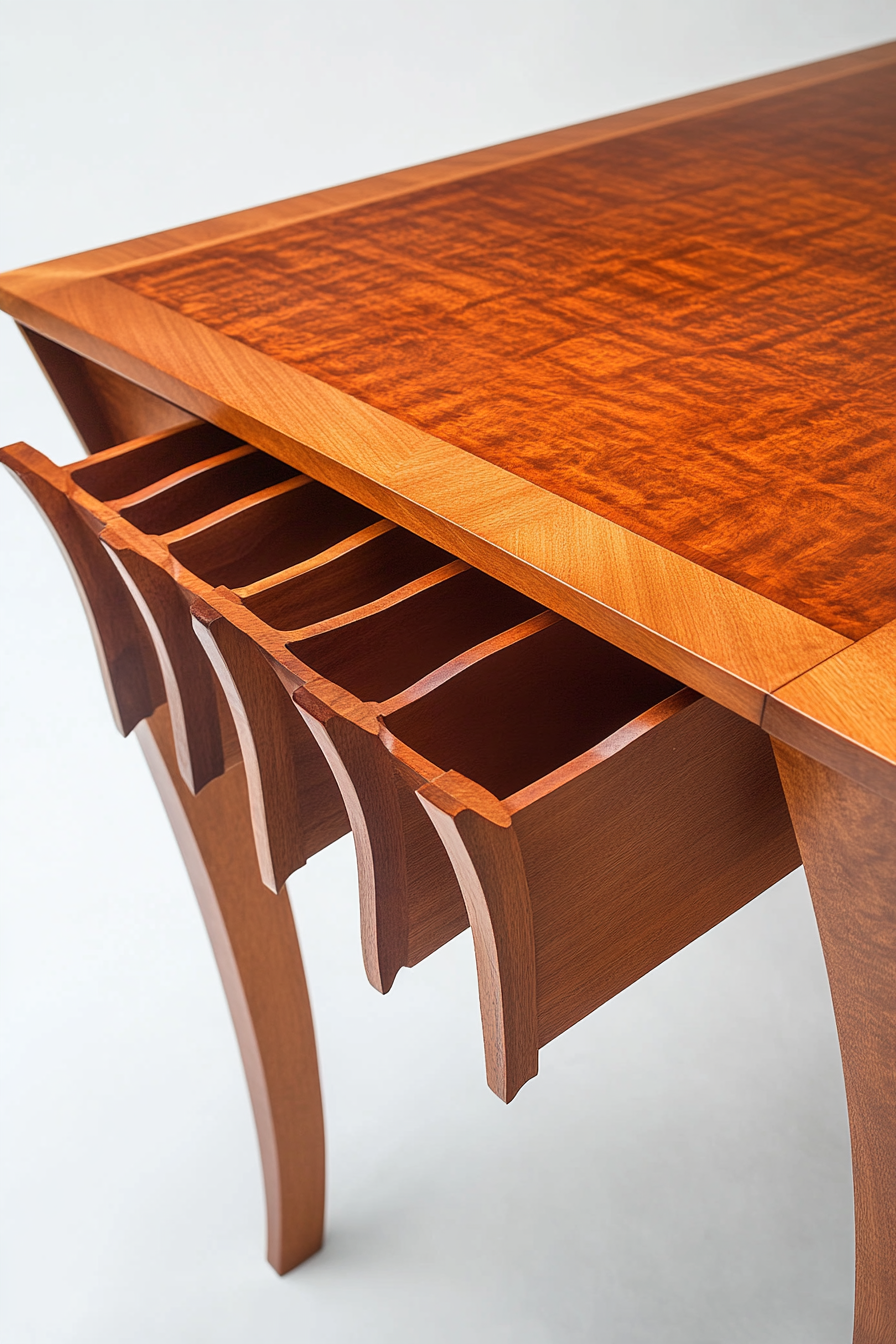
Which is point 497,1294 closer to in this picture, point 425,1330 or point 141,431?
point 425,1330

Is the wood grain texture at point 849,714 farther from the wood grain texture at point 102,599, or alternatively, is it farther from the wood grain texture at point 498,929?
the wood grain texture at point 102,599

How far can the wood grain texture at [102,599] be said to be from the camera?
2.46 feet

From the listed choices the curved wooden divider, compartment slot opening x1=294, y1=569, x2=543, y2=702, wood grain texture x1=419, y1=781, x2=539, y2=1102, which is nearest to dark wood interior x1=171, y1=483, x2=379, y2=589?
the curved wooden divider

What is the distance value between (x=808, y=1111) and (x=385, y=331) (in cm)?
94

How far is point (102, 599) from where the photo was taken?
0.80 m

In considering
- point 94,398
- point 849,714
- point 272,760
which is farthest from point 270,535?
point 849,714

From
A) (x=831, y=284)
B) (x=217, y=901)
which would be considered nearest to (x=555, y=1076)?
(x=217, y=901)

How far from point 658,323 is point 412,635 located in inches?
10.8

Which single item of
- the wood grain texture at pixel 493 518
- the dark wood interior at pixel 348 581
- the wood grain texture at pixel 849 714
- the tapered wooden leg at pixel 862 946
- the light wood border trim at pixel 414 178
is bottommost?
the tapered wooden leg at pixel 862 946

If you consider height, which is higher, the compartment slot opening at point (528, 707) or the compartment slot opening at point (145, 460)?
the compartment slot opening at point (145, 460)

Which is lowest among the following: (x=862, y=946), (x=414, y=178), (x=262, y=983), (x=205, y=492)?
(x=262, y=983)

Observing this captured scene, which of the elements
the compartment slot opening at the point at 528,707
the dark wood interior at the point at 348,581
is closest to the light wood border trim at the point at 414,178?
the dark wood interior at the point at 348,581

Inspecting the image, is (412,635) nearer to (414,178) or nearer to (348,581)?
(348,581)

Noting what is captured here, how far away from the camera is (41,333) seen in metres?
0.94
